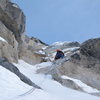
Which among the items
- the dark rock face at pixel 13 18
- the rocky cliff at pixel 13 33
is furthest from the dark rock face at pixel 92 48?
the dark rock face at pixel 13 18

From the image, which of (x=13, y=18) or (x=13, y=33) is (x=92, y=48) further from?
(x=13, y=18)

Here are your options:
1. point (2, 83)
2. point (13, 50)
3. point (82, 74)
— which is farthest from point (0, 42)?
point (2, 83)

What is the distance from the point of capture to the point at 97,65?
22828 millimetres

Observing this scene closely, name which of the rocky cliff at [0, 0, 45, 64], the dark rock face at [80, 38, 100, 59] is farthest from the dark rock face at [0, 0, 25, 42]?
the dark rock face at [80, 38, 100, 59]

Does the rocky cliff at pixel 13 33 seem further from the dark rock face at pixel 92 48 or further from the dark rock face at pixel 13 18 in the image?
the dark rock face at pixel 92 48

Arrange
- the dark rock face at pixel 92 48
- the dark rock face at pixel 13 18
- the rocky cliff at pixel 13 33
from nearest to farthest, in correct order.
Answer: the rocky cliff at pixel 13 33
the dark rock face at pixel 92 48
the dark rock face at pixel 13 18

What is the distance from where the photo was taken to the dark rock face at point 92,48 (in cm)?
2458

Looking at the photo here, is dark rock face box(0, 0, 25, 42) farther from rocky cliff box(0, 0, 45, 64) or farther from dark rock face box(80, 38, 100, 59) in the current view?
dark rock face box(80, 38, 100, 59)

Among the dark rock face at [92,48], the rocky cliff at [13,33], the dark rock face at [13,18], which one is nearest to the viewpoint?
the rocky cliff at [13,33]

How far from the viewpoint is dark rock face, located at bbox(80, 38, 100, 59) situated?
2458 cm

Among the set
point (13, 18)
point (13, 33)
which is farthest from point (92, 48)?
point (13, 18)

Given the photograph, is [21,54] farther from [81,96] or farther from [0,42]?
[81,96]

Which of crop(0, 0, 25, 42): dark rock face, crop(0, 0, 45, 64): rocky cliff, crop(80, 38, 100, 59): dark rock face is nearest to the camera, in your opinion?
crop(0, 0, 45, 64): rocky cliff

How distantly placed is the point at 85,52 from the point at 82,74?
359cm
